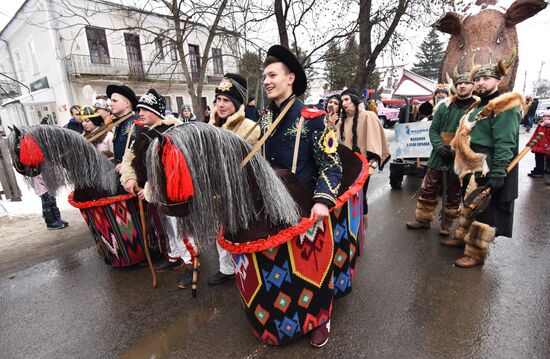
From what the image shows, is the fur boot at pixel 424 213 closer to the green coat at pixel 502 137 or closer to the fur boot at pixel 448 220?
the fur boot at pixel 448 220

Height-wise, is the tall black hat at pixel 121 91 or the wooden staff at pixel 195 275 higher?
the tall black hat at pixel 121 91

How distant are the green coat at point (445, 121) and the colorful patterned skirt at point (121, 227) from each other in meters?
3.30

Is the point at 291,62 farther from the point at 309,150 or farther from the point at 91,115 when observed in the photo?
the point at 91,115

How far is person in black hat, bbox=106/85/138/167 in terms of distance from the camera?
3.18 metres

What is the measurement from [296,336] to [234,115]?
190cm

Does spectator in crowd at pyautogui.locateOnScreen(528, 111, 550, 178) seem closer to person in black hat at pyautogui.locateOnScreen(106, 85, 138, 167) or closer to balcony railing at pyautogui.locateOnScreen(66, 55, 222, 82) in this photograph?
person in black hat at pyautogui.locateOnScreen(106, 85, 138, 167)

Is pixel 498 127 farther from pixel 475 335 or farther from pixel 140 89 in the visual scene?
pixel 140 89

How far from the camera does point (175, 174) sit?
49.6 inches

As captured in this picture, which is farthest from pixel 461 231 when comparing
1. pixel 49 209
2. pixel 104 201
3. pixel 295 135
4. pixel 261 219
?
pixel 49 209

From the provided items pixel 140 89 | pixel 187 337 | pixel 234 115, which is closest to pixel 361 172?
pixel 234 115

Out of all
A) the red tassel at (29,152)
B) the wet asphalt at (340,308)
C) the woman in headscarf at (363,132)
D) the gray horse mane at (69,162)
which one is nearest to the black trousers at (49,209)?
the wet asphalt at (340,308)

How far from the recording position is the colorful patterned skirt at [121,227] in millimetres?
3121

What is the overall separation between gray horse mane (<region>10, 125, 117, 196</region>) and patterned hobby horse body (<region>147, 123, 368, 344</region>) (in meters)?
1.87

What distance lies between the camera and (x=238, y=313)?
101 inches
